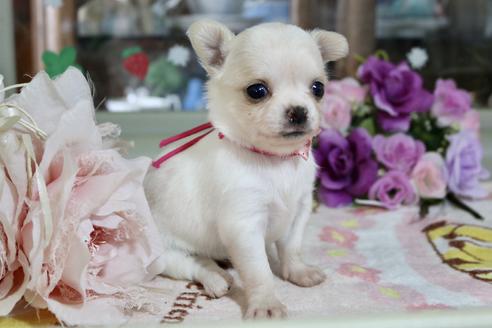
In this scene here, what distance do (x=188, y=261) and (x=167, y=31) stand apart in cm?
123

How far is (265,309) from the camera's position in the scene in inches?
35.8

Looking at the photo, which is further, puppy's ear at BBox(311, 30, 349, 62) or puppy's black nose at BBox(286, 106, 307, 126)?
puppy's ear at BBox(311, 30, 349, 62)

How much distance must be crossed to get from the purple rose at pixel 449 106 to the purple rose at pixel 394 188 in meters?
0.21

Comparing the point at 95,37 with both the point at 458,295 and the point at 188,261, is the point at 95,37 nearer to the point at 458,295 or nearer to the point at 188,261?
the point at 188,261

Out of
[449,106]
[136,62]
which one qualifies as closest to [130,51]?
[136,62]

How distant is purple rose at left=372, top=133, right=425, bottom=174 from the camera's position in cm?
157

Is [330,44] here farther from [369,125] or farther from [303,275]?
[369,125]

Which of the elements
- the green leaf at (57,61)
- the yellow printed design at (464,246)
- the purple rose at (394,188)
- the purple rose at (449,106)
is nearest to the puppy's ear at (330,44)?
the yellow printed design at (464,246)

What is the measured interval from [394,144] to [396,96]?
12 centimetres

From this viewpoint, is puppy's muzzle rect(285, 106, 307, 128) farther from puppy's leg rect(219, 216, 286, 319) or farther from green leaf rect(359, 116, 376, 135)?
green leaf rect(359, 116, 376, 135)

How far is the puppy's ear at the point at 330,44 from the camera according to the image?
1078mm

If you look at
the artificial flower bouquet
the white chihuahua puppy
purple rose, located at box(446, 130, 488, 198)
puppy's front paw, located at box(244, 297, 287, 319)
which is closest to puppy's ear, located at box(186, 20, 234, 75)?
the white chihuahua puppy

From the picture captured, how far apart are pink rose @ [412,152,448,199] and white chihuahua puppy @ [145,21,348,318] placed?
54cm

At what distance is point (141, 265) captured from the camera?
953mm
